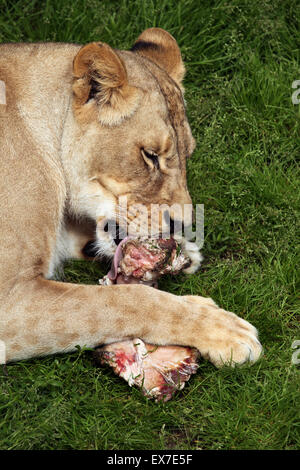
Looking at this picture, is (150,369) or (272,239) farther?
(272,239)

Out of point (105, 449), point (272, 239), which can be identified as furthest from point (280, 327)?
point (105, 449)

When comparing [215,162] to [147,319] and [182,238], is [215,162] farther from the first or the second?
[147,319]

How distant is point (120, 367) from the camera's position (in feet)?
11.5

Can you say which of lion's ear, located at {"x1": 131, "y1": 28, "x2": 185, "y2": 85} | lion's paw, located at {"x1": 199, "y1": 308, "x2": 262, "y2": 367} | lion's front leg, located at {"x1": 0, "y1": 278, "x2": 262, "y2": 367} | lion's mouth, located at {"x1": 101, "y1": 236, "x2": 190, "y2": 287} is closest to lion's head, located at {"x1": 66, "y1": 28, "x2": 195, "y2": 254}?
lion's mouth, located at {"x1": 101, "y1": 236, "x2": 190, "y2": 287}

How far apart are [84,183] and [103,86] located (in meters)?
0.48

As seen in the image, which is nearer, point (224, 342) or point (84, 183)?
point (224, 342)

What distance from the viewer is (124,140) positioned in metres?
3.73

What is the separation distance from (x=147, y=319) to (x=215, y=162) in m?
1.61

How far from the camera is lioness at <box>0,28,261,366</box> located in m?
3.50

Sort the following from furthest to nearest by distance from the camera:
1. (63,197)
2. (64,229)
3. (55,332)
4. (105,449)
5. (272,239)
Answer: (272,239) → (64,229) → (63,197) → (55,332) → (105,449)
